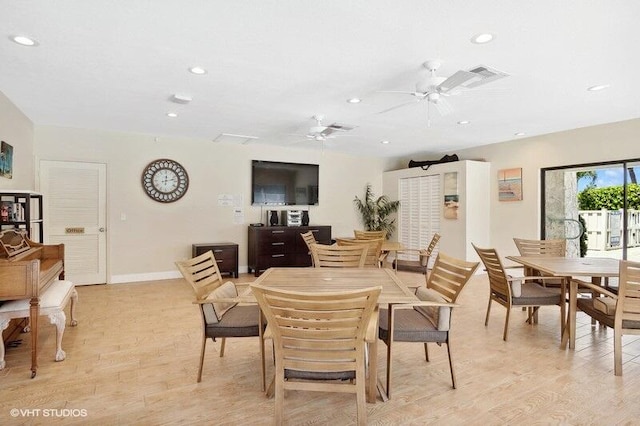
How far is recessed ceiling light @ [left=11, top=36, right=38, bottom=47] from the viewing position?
2.67m

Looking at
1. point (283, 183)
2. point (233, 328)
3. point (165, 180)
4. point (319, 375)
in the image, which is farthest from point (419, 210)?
point (319, 375)

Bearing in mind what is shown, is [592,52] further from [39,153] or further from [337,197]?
[39,153]

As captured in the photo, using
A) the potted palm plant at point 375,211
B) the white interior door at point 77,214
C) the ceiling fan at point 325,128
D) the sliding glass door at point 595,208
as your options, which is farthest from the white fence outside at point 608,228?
the white interior door at point 77,214

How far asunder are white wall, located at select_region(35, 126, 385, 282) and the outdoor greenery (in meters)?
4.81

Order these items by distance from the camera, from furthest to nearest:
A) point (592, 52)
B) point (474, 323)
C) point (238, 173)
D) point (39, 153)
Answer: point (238, 173) → point (39, 153) → point (474, 323) → point (592, 52)

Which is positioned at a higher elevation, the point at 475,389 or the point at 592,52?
the point at 592,52

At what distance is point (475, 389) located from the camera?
8.36 feet

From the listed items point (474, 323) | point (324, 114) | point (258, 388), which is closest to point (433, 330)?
point (258, 388)

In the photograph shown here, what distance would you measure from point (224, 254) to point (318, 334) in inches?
191

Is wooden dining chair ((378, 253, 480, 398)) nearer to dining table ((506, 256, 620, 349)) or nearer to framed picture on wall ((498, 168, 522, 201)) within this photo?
dining table ((506, 256, 620, 349))

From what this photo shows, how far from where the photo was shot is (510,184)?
6492 mm

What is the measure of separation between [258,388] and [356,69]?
2.77m

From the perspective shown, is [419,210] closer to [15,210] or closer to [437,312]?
[437,312]

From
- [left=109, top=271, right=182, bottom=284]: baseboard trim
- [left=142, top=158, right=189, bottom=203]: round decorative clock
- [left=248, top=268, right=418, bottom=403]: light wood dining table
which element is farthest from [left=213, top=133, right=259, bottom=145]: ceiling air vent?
[left=248, top=268, right=418, bottom=403]: light wood dining table
